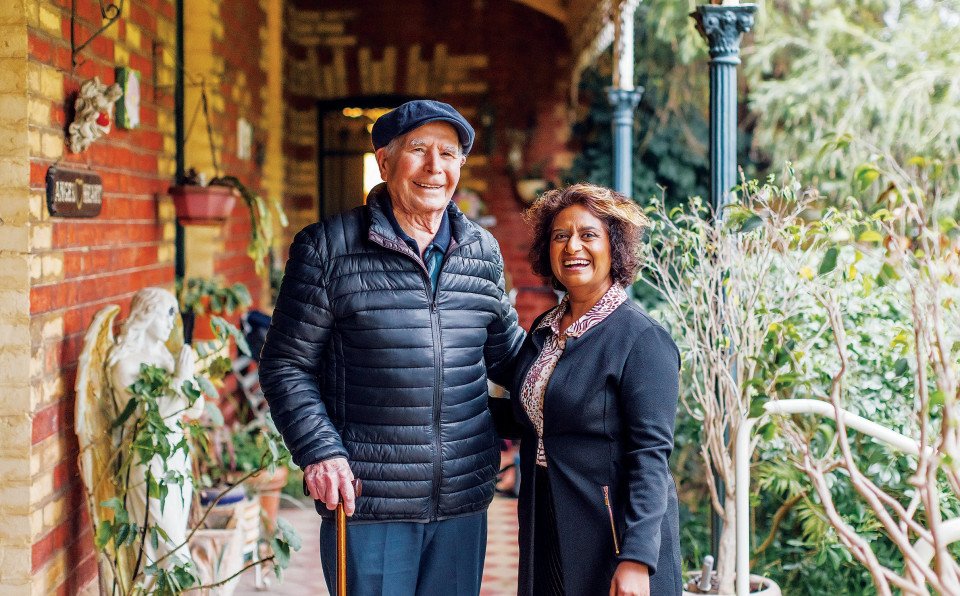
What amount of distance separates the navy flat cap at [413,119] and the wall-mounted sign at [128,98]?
139 cm

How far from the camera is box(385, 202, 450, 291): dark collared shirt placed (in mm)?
2244

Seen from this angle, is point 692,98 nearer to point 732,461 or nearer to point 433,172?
point 732,461

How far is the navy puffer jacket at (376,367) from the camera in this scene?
2164 millimetres

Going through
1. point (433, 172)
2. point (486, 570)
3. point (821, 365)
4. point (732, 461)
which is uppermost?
point (433, 172)

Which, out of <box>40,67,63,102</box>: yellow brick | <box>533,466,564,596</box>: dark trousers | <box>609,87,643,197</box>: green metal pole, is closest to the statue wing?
<box>40,67,63,102</box>: yellow brick

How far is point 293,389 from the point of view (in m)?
2.15

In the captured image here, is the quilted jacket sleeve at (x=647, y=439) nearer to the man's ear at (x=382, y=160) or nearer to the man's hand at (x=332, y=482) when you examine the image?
the man's hand at (x=332, y=482)

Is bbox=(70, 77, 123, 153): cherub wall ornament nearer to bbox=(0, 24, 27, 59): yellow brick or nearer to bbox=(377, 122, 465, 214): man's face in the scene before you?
bbox=(0, 24, 27, 59): yellow brick

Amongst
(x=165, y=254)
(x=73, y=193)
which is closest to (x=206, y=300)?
(x=165, y=254)

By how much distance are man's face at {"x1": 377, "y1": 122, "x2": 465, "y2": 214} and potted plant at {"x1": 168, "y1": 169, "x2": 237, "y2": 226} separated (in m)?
1.89

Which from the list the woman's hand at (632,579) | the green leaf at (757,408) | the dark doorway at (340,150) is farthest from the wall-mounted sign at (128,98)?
the dark doorway at (340,150)

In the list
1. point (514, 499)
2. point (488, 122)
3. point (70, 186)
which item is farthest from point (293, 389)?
point (488, 122)

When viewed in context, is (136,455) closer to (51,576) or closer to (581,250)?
(51,576)

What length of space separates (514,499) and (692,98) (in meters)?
3.58
